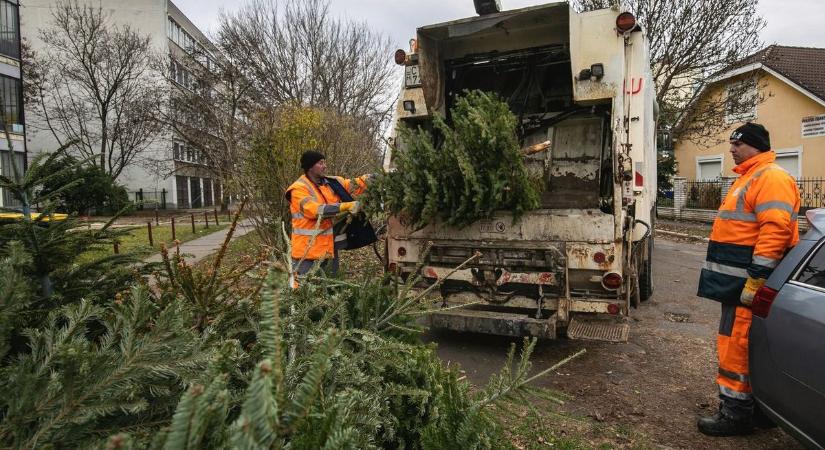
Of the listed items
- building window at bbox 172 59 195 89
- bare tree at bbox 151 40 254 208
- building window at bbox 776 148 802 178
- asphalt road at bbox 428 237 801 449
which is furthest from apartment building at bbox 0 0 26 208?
building window at bbox 776 148 802 178

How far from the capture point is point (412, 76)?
5.63 meters

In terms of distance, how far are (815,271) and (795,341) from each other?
0.42 metres

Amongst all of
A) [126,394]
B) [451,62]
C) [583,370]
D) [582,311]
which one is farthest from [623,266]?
[126,394]

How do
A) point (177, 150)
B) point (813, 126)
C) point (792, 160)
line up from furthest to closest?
point (177, 150) < point (792, 160) < point (813, 126)

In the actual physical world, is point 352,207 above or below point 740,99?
below

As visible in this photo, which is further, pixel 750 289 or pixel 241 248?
pixel 241 248

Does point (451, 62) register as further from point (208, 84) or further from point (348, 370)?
point (208, 84)

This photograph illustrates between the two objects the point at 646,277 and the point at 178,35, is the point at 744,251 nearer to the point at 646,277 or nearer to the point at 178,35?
the point at 646,277

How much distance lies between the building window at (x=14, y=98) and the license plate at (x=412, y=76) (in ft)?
77.9

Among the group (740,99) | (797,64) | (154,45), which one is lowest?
(740,99)

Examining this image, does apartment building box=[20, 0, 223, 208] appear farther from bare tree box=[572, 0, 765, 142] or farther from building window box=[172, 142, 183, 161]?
bare tree box=[572, 0, 765, 142]

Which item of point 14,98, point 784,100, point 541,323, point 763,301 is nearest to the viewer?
point 763,301

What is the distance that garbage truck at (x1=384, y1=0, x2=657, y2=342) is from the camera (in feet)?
14.9

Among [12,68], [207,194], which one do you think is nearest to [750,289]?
[12,68]
